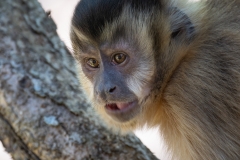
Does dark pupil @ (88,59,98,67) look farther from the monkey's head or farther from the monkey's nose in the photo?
the monkey's nose

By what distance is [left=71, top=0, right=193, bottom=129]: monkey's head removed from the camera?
3240mm

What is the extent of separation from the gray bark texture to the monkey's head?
446 mm

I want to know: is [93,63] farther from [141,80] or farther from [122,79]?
[141,80]

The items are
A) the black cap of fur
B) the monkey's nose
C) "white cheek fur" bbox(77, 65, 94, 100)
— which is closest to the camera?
the monkey's nose

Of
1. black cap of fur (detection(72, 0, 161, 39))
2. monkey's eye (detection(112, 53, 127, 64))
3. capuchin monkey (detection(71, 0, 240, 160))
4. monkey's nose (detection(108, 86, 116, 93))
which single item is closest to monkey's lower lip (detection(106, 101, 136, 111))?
capuchin monkey (detection(71, 0, 240, 160))

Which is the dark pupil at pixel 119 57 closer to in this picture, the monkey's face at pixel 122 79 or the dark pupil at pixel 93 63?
the monkey's face at pixel 122 79

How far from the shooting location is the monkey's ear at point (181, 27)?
3.27 metres

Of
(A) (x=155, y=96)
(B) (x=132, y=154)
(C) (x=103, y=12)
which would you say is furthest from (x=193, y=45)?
(B) (x=132, y=154)

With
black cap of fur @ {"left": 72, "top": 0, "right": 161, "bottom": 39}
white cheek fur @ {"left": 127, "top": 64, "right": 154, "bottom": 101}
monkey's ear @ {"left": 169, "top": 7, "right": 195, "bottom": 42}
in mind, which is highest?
black cap of fur @ {"left": 72, "top": 0, "right": 161, "bottom": 39}

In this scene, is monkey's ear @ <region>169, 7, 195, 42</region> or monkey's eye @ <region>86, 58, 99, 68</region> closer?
monkey's ear @ <region>169, 7, 195, 42</region>

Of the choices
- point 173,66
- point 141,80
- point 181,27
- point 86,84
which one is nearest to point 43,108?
point 86,84

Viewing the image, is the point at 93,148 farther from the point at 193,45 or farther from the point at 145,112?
the point at 193,45

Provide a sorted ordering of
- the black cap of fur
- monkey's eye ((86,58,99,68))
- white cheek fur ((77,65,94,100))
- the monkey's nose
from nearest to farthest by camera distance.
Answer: the monkey's nose < the black cap of fur < monkey's eye ((86,58,99,68)) < white cheek fur ((77,65,94,100))

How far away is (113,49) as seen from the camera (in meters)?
3.28
